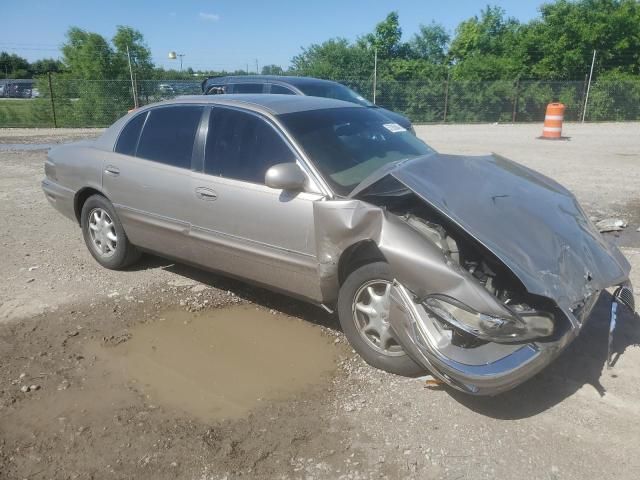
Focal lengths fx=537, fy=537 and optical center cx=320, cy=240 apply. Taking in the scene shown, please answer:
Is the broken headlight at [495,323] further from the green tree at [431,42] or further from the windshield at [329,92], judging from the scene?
the green tree at [431,42]

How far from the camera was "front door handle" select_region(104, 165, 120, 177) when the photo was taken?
480 centimetres

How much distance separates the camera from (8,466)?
2695mm

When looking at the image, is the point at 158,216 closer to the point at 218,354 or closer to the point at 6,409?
the point at 218,354

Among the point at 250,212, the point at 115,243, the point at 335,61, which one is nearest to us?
the point at 250,212

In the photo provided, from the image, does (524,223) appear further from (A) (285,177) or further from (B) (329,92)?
(B) (329,92)

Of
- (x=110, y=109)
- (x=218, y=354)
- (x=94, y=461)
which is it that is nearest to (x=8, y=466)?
(x=94, y=461)

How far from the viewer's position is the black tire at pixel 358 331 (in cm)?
330

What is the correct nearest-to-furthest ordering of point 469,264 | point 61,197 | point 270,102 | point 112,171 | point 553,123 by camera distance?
point 469,264 < point 270,102 < point 112,171 < point 61,197 < point 553,123

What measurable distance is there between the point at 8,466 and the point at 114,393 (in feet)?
2.33

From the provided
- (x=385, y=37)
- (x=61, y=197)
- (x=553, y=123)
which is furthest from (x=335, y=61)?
(x=61, y=197)

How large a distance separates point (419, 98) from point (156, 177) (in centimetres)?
2154

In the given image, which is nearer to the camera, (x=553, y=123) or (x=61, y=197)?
(x=61, y=197)

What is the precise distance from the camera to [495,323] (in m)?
2.74

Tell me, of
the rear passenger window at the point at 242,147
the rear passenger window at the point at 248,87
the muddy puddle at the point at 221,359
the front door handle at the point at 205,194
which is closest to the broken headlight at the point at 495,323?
the muddy puddle at the point at 221,359
